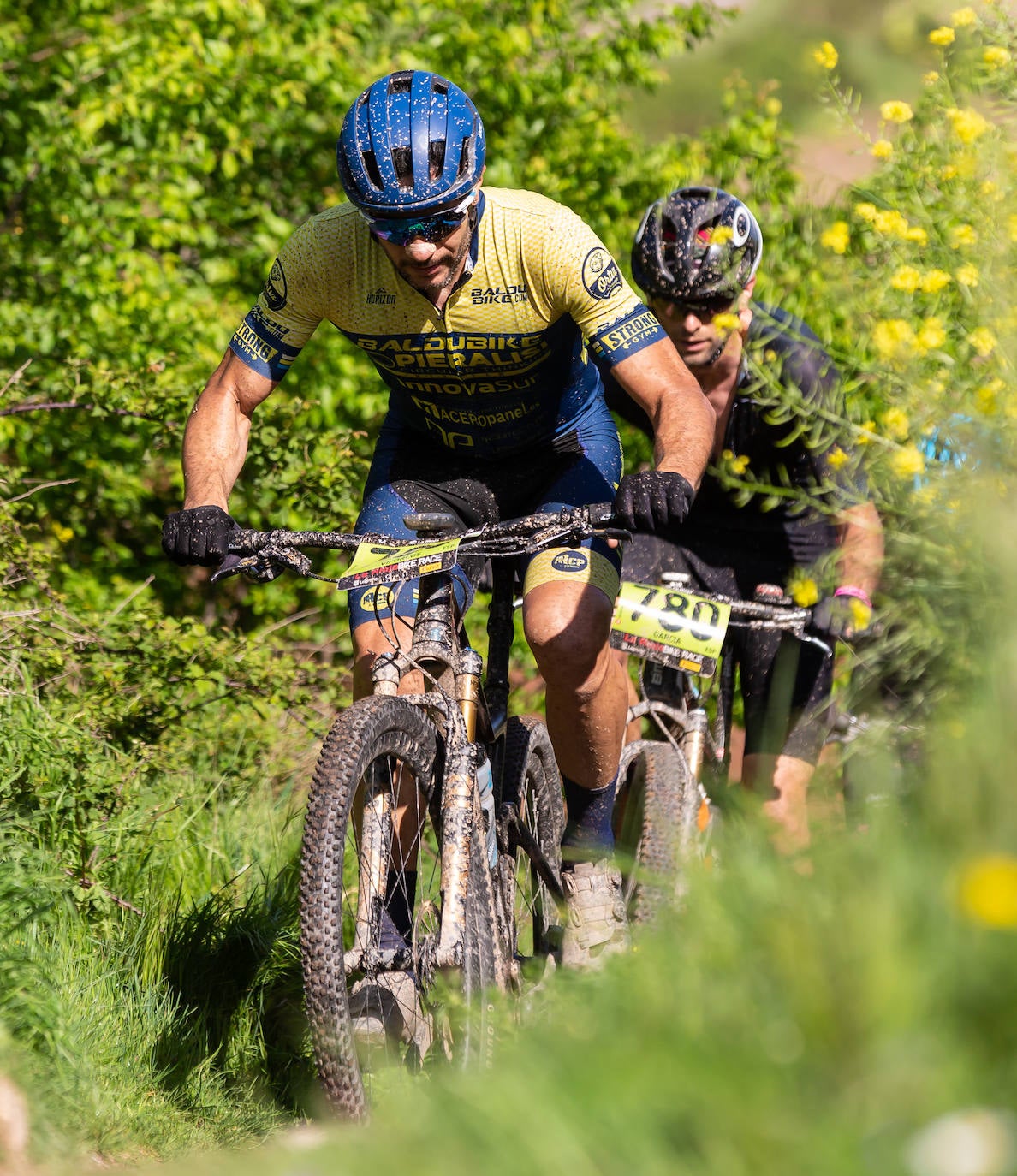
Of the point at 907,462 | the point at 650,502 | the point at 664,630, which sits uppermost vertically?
the point at 907,462

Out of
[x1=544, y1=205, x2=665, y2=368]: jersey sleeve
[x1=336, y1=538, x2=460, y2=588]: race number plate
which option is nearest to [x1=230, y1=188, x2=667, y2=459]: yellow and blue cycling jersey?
[x1=544, y1=205, x2=665, y2=368]: jersey sleeve

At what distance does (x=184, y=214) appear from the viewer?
22.8 feet

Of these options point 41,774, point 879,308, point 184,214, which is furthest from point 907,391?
point 184,214

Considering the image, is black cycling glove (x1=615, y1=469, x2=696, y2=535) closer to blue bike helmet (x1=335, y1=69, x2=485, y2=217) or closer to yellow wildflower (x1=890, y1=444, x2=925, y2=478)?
yellow wildflower (x1=890, y1=444, x2=925, y2=478)

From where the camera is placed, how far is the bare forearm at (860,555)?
2.95m

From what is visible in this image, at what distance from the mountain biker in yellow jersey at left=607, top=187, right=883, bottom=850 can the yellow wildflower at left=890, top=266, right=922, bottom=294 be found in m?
1.42

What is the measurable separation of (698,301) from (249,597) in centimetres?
329

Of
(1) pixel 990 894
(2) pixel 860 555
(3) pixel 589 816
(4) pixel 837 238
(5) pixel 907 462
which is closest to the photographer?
(1) pixel 990 894

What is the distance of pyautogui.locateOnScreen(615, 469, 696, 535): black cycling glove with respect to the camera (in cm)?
330

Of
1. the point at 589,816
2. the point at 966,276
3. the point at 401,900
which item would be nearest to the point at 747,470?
the point at 589,816

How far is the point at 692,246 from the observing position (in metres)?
5.03

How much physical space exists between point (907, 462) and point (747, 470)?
92.2 inches

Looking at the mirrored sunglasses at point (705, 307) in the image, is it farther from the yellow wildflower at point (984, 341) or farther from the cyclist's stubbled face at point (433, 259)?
the yellow wildflower at point (984, 341)

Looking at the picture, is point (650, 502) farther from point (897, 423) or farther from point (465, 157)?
point (465, 157)
